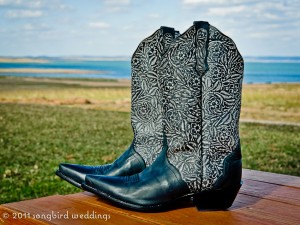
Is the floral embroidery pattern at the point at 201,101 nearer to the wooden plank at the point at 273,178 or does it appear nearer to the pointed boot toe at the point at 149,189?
the pointed boot toe at the point at 149,189

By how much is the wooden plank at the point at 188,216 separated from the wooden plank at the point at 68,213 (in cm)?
5

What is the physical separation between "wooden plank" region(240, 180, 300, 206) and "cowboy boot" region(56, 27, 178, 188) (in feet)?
1.55

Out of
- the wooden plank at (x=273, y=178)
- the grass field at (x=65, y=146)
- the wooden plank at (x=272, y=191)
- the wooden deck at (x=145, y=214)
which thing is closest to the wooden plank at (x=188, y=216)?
the wooden deck at (x=145, y=214)

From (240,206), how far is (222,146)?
300 mm

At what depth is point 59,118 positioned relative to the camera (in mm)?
13156

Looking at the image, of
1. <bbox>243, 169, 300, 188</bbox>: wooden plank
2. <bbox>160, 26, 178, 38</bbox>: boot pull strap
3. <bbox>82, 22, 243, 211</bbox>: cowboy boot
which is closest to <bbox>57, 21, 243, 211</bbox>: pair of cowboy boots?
<bbox>82, 22, 243, 211</bbox>: cowboy boot

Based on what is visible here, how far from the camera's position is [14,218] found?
210cm

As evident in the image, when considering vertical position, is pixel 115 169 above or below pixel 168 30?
below

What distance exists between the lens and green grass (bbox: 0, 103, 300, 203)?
5.92 m

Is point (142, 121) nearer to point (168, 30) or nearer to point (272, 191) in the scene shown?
point (168, 30)

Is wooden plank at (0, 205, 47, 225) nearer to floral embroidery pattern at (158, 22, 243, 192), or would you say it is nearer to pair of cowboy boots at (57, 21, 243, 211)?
pair of cowboy boots at (57, 21, 243, 211)

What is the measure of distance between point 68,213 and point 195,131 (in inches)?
22.3

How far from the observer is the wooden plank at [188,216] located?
199 centimetres

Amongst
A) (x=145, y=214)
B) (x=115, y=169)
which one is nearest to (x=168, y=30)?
(x=115, y=169)
